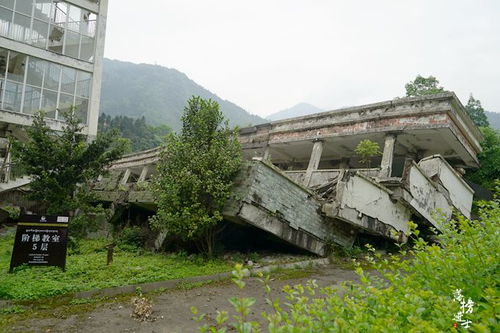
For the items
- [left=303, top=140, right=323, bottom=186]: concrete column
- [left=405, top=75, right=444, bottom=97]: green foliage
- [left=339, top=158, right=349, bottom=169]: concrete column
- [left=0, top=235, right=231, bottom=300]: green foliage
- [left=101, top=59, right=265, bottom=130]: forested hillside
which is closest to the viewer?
[left=0, top=235, right=231, bottom=300]: green foliage

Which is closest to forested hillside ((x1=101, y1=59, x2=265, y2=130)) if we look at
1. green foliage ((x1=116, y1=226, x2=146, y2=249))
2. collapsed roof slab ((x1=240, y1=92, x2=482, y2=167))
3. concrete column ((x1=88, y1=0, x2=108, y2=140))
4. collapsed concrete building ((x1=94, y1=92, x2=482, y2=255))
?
concrete column ((x1=88, y1=0, x2=108, y2=140))

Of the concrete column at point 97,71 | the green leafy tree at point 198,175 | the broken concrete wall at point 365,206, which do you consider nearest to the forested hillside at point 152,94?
the concrete column at point 97,71

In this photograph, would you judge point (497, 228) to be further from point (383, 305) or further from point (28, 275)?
point (28, 275)

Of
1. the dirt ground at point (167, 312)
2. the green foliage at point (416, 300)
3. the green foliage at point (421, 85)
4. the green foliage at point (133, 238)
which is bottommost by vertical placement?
the dirt ground at point (167, 312)

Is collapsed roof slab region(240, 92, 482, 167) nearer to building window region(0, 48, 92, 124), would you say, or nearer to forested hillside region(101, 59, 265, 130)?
building window region(0, 48, 92, 124)

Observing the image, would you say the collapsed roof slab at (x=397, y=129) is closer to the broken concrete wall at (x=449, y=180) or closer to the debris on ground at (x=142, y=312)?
the broken concrete wall at (x=449, y=180)

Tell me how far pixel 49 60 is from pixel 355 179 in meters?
13.5

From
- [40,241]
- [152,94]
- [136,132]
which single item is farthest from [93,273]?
[152,94]

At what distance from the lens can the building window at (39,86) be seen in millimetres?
13844

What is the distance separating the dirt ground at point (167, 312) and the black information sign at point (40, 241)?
8.36ft

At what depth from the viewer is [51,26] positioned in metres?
14.9

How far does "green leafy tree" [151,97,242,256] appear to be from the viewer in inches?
348

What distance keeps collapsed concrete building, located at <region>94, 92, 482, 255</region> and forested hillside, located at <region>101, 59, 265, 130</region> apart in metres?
72.9

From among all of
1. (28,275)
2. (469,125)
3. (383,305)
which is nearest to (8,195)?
(28,275)
